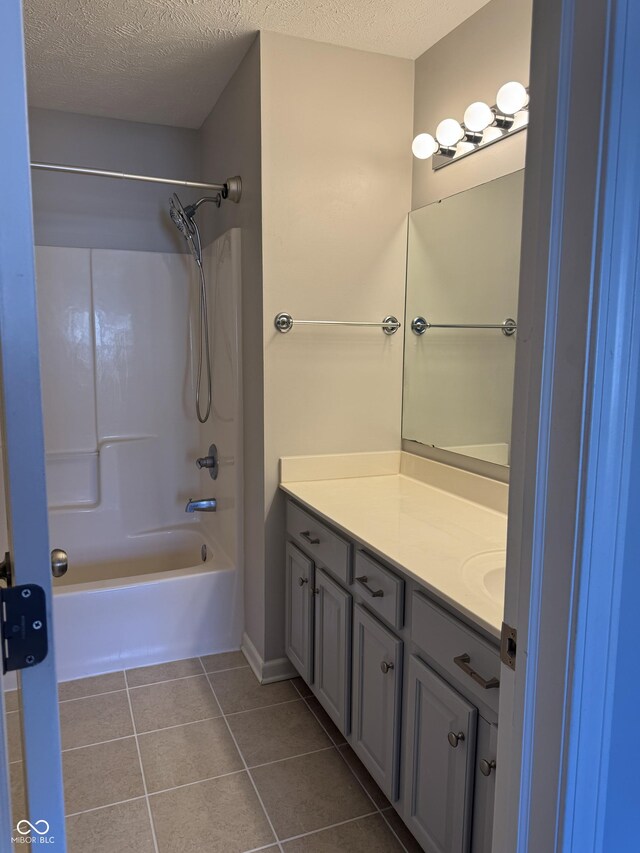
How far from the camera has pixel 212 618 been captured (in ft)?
9.14

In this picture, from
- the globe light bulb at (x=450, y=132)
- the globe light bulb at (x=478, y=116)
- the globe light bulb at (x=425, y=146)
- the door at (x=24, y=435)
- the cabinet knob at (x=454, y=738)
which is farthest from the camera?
the globe light bulb at (x=425, y=146)

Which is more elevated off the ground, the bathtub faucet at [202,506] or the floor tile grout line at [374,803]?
the bathtub faucet at [202,506]

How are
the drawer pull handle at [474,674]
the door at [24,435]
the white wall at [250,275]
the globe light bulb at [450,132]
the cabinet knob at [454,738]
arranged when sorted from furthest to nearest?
the white wall at [250,275] < the globe light bulb at [450,132] < the cabinet knob at [454,738] < the drawer pull handle at [474,674] < the door at [24,435]

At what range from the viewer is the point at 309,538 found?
2.23 m

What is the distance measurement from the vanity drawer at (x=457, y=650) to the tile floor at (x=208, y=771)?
669 millimetres

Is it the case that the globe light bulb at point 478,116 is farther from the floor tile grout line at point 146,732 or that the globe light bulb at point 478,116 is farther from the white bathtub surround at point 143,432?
the floor tile grout line at point 146,732

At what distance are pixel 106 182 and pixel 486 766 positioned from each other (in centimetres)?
308

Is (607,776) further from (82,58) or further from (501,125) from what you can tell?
(82,58)

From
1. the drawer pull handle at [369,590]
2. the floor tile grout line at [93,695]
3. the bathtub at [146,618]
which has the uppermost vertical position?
the drawer pull handle at [369,590]

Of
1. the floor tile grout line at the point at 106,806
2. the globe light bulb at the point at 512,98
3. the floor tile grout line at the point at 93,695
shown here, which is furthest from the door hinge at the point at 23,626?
the floor tile grout line at the point at 93,695

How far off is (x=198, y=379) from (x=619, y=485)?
285 cm

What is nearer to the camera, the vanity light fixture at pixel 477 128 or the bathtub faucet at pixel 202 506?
the vanity light fixture at pixel 477 128

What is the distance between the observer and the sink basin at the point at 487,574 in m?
1.42

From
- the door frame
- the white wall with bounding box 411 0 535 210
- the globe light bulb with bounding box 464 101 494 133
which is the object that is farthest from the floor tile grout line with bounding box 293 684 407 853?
the globe light bulb with bounding box 464 101 494 133
